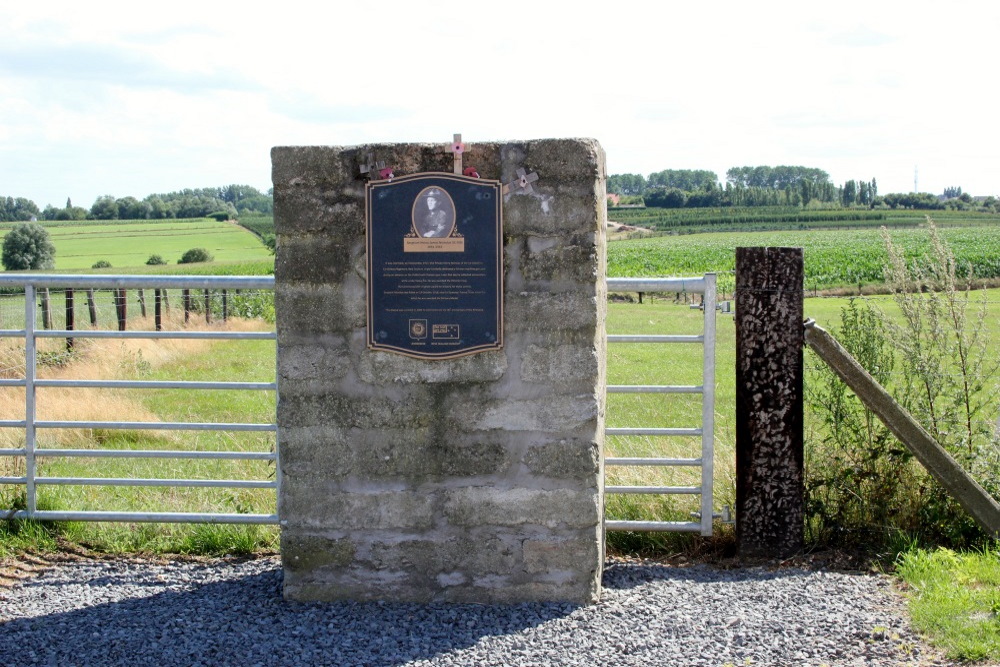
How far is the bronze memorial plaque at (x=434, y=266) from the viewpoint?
484 centimetres

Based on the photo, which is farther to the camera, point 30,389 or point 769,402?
point 30,389

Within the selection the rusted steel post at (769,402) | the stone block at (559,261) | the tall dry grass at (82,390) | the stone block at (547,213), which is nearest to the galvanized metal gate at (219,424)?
the rusted steel post at (769,402)

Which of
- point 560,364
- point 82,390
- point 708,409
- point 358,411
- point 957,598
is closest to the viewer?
point 957,598

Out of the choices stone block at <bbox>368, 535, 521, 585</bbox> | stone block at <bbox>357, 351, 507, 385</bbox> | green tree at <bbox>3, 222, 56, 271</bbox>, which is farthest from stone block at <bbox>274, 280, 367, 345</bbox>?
green tree at <bbox>3, 222, 56, 271</bbox>

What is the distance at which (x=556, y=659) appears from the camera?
4.41m

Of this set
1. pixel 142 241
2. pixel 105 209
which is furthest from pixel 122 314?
pixel 105 209

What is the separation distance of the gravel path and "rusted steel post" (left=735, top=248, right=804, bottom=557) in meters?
0.29

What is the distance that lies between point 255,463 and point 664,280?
4.64 meters

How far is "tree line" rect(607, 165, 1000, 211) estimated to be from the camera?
90188 millimetres

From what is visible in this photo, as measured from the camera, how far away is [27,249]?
1909 inches

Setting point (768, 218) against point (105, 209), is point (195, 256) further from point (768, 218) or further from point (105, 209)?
point (768, 218)

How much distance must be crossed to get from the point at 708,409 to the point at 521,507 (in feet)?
4.26

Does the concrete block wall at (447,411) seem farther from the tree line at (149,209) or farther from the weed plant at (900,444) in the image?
the tree line at (149,209)

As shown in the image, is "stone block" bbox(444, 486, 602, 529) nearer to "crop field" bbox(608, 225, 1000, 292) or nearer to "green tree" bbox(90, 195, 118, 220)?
"crop field" bbox(608, 225, 1000, 292)
